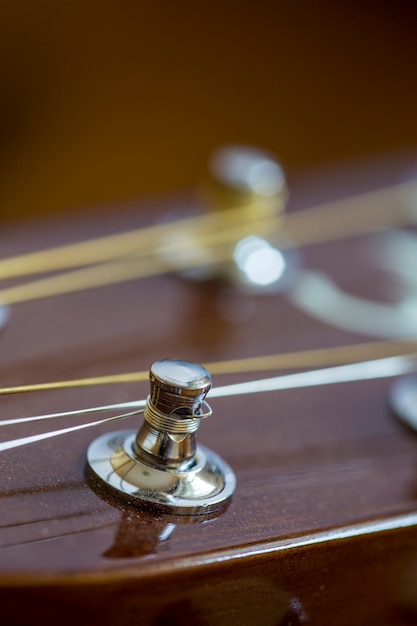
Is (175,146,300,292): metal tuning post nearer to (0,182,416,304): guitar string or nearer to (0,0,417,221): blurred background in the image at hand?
(0,182,416,304): guitar string

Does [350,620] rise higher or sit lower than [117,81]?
lower

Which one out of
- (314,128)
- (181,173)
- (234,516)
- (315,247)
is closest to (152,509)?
(234,516)

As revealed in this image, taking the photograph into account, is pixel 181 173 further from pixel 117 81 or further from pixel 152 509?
pixel 152 509

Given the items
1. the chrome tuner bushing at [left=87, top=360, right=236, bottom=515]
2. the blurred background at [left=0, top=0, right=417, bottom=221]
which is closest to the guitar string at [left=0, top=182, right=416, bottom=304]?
the chrome tuner bushing at [left=87, top=360, right=236, bottom=515]

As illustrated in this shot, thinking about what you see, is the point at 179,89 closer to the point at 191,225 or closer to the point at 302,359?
the point at 191,225

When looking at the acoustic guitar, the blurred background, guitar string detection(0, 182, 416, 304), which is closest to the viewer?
the acoustic guitar

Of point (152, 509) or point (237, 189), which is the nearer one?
point (152, 509)
